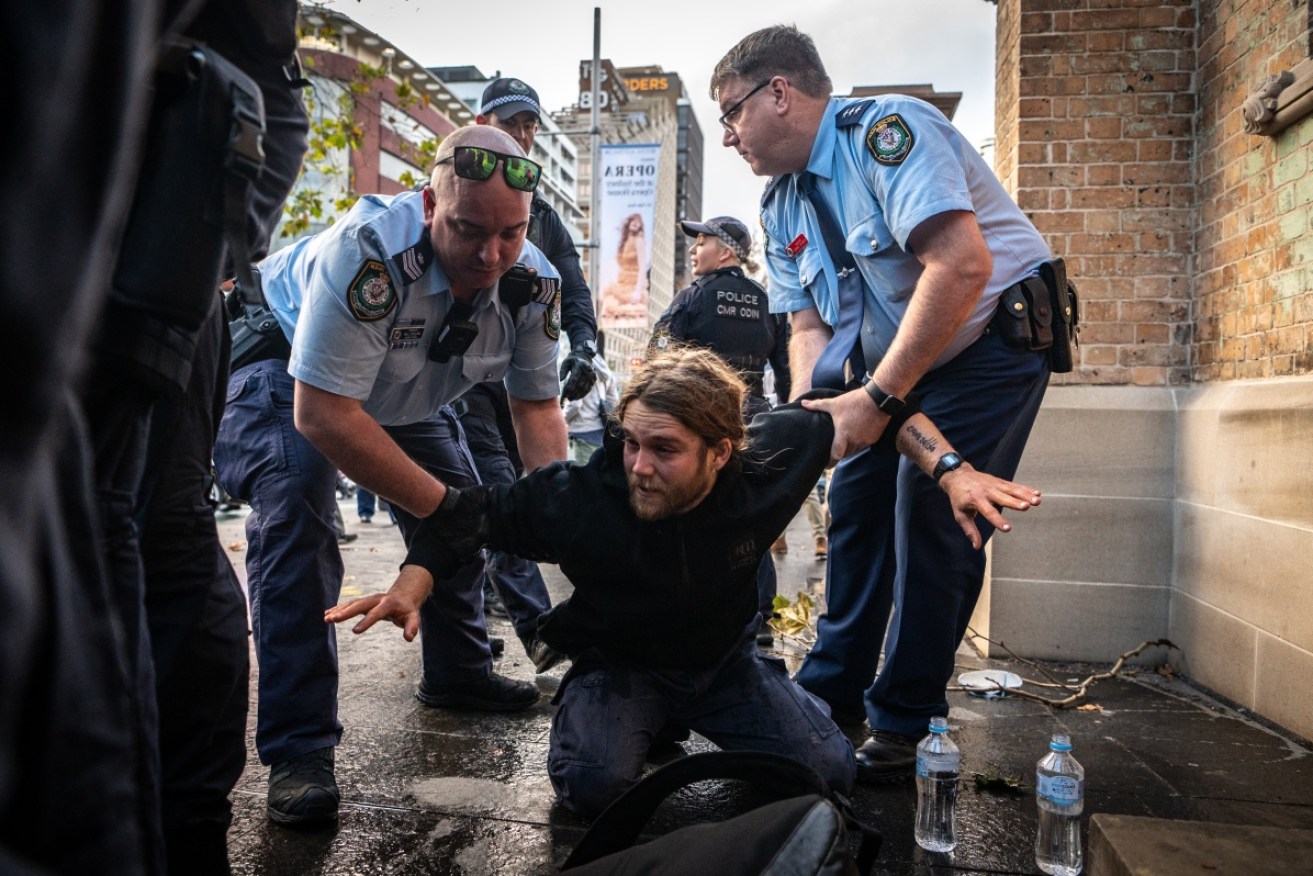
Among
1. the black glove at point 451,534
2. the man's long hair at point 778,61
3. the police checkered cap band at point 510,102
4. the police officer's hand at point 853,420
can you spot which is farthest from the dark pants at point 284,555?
the police checkered cap band at point 510,102

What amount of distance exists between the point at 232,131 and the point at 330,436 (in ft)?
4.55

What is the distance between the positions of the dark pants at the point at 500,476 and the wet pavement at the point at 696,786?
27 centimetres

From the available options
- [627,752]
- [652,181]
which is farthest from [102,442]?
[652,181]

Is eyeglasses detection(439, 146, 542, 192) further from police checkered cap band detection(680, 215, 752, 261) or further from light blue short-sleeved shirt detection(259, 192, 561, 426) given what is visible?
police checkered cap band detection(680, 215, 752, 261)

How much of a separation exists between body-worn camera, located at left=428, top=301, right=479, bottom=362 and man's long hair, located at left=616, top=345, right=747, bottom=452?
1.62 feet

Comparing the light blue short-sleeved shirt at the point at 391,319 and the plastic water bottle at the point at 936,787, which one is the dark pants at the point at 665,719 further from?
the light blue short-sleeved shirt at the point at 391,319

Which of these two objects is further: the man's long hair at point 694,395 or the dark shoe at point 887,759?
the dark shoe at point 887,759

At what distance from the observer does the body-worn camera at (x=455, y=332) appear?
2604 mm

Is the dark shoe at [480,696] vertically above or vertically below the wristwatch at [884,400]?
below

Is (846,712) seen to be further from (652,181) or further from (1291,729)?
(652,181)

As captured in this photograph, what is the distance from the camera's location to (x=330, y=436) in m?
2.38

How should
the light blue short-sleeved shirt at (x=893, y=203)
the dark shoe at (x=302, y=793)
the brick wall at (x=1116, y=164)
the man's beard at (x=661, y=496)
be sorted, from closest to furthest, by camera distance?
the dark shoe at (x=302, y=793)
the man's beard at (x=661, y=496)
the light blue short-sleeved shirt at (x=893, y=203)
the brick wall at (x=1116, y=164)

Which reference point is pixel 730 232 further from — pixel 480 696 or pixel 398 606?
pixel 398 606

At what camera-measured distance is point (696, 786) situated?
8.47 feet
